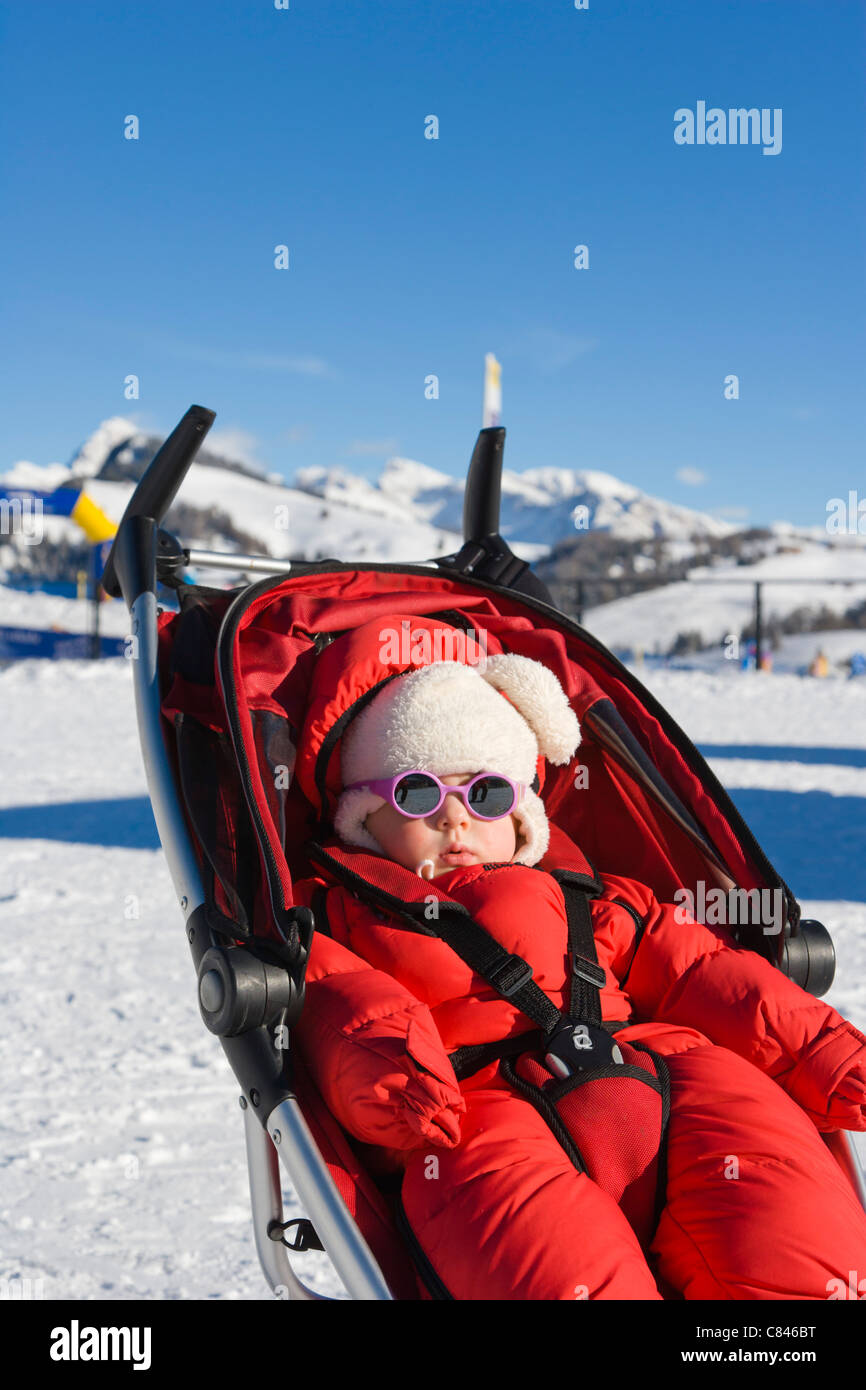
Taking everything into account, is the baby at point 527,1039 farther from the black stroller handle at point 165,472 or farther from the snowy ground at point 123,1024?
the snowy ground at point 123,1024

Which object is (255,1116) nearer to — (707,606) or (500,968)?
(500,968)

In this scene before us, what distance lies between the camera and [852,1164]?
1.71 meters

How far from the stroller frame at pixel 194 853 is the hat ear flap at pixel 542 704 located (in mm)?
259

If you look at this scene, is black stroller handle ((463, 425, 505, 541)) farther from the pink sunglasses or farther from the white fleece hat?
the pink sunglasses

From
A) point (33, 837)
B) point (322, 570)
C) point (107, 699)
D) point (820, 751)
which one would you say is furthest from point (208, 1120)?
point (107, 699)

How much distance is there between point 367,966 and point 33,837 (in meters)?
4.07

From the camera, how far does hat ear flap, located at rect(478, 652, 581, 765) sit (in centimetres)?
226

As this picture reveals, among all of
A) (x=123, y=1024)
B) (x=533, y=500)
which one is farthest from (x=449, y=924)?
(x=533, y=500)

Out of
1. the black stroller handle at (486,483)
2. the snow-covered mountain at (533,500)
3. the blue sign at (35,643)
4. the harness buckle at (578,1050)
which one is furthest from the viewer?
the snow-covered mountain at (533,500)

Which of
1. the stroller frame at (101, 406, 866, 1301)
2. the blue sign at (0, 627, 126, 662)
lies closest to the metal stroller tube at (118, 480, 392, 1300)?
the stroller frame at (101, 406, 866, 1301)

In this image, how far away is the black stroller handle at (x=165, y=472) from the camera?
2.36m

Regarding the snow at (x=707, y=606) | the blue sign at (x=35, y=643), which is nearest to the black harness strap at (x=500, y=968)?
the blue sign at (x=35, y=643)

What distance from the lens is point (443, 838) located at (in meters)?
2.02

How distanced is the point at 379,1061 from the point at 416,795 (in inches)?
24.1
